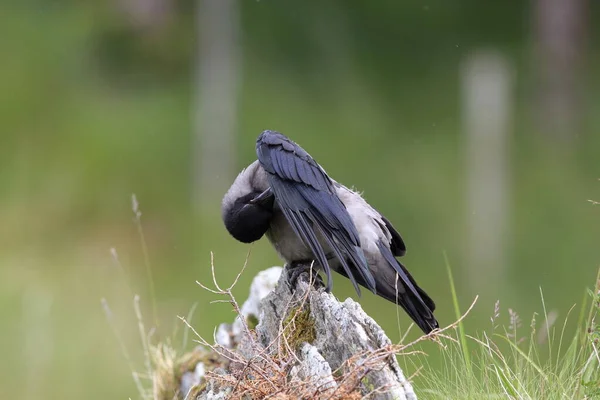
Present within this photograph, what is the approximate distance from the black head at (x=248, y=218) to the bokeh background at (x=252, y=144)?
14.0 ft

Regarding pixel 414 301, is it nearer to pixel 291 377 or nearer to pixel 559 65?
pixel 291 377

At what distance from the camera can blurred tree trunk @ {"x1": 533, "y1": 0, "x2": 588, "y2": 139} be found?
1211 cm

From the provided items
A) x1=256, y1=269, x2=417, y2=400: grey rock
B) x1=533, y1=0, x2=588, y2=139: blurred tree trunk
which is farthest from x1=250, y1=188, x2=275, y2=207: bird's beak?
x1=533, y1=0, x2=588, y2=139: blurred tree trunk

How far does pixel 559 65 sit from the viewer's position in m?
12.2

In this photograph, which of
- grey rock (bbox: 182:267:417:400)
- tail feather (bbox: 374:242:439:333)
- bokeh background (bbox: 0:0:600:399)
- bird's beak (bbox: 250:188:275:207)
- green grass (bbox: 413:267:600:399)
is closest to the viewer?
grey rock (bbox: 182:267:417:400)

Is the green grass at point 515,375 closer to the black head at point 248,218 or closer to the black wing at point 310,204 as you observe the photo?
the black wing at point 310,204

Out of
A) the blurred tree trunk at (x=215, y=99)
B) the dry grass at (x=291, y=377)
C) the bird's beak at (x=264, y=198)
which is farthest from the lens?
the blurred tree trunk at (x=215, y=99)

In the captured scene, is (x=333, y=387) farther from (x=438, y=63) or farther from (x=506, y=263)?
(x=438, y=63)

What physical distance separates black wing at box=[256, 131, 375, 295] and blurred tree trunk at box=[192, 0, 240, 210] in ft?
23.0

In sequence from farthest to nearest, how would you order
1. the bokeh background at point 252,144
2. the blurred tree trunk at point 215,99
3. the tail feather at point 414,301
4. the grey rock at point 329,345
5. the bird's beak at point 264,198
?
the blurred tree trunk at point 215,99 < the bokeh background at point 252,144 < the bird's beak at point 264,198 < the tail feather at point 414,301 < the grey rock at point 329,345

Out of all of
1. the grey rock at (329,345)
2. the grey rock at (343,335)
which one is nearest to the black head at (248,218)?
the grey rock at (329,345)

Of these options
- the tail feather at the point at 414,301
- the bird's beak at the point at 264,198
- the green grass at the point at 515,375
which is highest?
the bird's beak at the point at 264,198

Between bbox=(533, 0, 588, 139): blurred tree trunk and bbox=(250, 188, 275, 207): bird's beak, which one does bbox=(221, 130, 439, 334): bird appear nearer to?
bbox=(250, 188, 275, 207): bird's beak

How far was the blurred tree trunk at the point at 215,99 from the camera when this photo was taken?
38.9 ft
